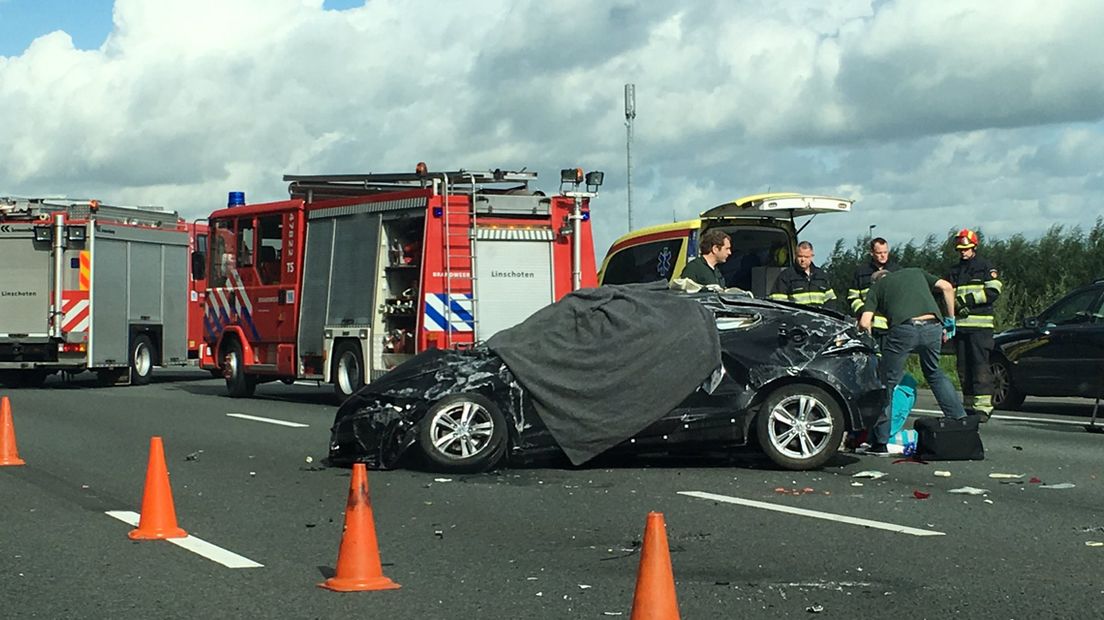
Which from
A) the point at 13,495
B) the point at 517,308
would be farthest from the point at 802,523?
the point at 517,308

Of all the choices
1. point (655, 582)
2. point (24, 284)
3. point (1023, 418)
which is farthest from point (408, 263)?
point (655, 582)

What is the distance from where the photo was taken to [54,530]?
362 inches

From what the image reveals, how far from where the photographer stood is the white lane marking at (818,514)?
881 centimetres

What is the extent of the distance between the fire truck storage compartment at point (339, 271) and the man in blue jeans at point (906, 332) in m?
7.23

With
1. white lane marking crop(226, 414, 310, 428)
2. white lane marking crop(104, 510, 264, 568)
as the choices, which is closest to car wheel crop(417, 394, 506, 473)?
white lane marking crop(104, 510, 264, 568)

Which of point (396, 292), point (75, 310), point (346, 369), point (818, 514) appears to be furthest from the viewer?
point (75, 310)

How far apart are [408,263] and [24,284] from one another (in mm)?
10210

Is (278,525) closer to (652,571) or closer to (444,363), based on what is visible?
(444,363)

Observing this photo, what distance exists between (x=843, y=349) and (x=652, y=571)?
6.72 meters

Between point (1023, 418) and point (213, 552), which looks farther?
point (1023, 418)

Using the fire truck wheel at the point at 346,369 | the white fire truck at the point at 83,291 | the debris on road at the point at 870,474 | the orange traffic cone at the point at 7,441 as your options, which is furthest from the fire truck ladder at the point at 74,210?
the debris on road at the point at 870,474

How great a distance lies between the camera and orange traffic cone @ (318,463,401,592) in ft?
23.4

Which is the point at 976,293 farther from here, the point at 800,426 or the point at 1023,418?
the point at 800,426

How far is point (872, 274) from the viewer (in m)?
15.0
